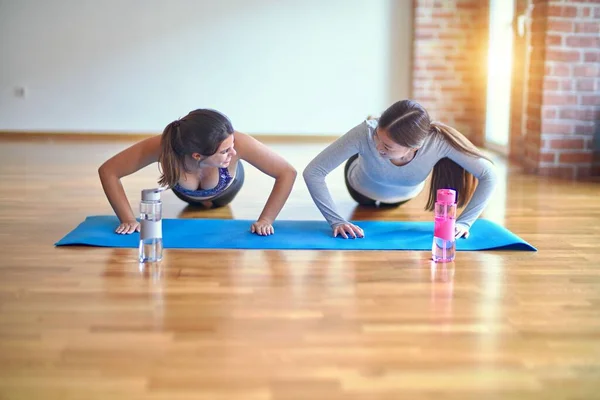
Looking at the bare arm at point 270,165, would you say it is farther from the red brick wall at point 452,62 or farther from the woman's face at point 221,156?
the red brick wall at point 452,62

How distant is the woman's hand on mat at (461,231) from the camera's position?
9.81ft

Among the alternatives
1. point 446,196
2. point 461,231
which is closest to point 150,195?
point 446,196

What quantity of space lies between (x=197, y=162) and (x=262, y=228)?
379 mm

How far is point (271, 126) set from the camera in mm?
7016

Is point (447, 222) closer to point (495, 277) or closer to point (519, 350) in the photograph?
point (495, 277)

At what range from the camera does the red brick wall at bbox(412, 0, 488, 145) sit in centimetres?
668

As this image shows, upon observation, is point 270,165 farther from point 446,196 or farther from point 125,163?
point 446,196

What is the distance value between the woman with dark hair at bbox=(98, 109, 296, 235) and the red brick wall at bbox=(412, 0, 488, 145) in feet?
12.4

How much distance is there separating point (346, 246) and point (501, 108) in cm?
372

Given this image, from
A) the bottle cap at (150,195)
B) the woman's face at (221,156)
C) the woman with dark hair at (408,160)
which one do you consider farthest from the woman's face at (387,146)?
the bottle cap at (150,195)

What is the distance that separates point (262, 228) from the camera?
3082 millimetres

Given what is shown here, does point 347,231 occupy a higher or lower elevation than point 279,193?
lower

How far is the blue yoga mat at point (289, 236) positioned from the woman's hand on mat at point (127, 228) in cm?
3

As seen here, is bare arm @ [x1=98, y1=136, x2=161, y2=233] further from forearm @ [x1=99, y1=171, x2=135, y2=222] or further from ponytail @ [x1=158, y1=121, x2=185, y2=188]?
ponytail @ [x1=158, y1=121, x2=185, y2=188]
